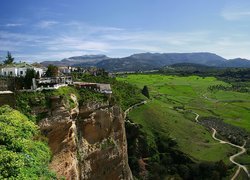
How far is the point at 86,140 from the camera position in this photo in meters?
44.9

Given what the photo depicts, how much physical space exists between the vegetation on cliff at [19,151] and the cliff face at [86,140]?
4275mm

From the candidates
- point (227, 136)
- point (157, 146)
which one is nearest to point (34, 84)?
point (157, 146)

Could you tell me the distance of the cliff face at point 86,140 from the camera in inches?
1439

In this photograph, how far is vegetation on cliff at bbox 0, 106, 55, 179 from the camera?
2128cm

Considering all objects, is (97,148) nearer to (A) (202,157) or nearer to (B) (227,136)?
(A) (202,157)

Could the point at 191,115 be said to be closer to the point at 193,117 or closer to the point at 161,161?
the point at 193,117

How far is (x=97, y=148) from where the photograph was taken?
47.8m

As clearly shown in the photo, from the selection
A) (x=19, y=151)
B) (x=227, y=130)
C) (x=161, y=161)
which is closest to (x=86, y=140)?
(x=19, y=151)

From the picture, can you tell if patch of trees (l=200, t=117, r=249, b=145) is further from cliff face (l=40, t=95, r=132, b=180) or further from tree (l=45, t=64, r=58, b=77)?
tree (l=45, t=64, r=58, b=77)

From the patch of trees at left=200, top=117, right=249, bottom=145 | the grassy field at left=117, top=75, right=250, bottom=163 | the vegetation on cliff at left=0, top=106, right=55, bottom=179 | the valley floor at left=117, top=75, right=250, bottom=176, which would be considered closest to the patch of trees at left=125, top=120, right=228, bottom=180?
the valley floor at left=117, top=75, right=250, bottom=176

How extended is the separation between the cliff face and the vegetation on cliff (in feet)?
14.0

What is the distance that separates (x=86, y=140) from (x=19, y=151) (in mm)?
20817

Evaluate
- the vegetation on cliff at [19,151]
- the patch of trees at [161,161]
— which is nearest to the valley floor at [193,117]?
the patch of trees at [161,161]

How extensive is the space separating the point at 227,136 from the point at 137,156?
3588cm
